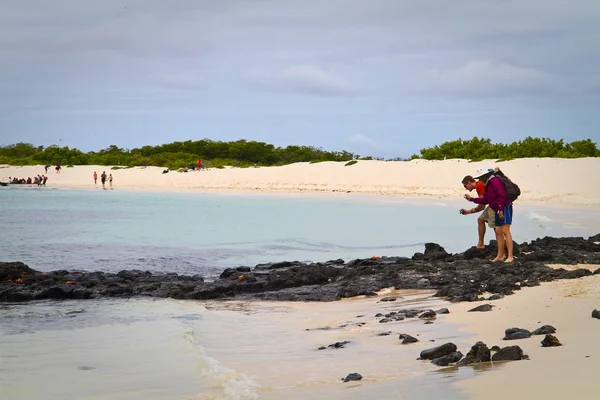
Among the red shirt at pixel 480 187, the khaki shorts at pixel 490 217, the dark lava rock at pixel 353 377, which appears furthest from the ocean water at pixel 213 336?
Result: the red shirt at pixel 480 187

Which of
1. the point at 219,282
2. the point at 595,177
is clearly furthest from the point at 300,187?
the point at 219,282

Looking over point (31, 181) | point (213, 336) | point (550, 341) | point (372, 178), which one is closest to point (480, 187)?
point (213, 336)

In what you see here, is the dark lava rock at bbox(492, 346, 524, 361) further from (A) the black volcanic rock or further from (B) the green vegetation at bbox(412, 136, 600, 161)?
(B) the green vegetation at bbox(412, 136, 600, 161)

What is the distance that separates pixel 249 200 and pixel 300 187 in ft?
33.3

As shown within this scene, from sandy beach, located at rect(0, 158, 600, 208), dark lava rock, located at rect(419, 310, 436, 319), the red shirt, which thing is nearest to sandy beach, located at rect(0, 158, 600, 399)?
sandy beach, located at rect(0, 158, 600, 208)

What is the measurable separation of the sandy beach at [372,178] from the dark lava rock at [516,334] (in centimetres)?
2660

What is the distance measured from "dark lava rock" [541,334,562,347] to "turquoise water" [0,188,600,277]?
9.67 metres

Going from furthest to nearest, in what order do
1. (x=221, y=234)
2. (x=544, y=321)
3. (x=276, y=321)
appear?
(x=221, y=234) < (x=276, y=321) < (x=544, y=321)

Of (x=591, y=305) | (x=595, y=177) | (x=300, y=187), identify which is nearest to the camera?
(x=591, y=305)

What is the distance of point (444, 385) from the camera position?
4.84 meters

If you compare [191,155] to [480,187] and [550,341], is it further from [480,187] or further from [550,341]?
[550,341]

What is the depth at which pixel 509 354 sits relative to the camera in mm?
5262

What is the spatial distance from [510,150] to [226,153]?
3876cm

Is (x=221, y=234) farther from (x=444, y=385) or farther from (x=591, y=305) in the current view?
(x=444, y=385)
